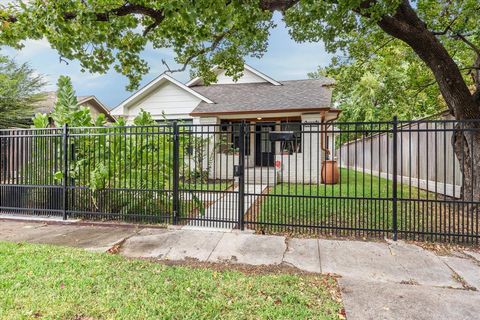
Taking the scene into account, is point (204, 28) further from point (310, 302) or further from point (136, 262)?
point (310, 302)

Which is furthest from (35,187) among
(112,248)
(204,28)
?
(204,28)

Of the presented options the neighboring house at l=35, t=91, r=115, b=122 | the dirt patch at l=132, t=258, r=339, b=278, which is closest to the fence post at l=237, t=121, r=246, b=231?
the dirt patch at l=132, t=258, r=339, b=278

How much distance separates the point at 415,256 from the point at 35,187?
8006mm

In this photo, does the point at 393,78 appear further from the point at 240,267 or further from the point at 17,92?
the point at 17,92

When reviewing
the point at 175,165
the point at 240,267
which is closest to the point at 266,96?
the point at 175,165

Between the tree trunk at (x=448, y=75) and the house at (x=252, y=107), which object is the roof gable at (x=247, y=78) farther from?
the tree trunk at (x=448, y=75)

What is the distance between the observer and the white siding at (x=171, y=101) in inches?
507

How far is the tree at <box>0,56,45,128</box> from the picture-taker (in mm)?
16828

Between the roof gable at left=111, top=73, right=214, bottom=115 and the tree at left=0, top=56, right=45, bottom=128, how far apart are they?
858cm

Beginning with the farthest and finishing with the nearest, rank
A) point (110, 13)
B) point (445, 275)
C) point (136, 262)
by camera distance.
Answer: point (110, 13)
point (136, 262)
point (445, 275)

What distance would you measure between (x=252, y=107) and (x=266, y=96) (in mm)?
1484

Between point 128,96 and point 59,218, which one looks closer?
point 59,218

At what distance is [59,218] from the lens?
6414 millimetres

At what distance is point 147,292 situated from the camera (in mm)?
3158
